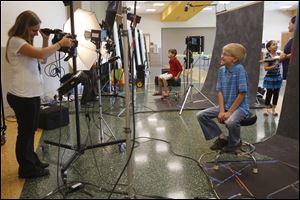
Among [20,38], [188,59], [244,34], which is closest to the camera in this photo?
[20,38]

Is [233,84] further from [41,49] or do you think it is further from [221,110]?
[41,49]

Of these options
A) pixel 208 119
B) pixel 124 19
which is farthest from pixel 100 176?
pixel 124 19

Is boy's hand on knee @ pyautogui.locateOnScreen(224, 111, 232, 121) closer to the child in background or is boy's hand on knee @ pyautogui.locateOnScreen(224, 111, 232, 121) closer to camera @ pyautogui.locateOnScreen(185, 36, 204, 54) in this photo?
the child in background

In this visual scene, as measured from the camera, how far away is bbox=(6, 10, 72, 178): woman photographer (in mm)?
2002

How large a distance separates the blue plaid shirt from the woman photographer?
4.55ft

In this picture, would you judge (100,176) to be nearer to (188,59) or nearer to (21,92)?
(21,92)

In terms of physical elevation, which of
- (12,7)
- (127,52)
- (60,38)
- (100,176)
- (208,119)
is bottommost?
(100,176)

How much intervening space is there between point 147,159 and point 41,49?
4.43ft

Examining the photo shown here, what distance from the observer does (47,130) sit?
3.60m

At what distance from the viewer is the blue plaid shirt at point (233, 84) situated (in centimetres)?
241

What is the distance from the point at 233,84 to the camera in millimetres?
2484

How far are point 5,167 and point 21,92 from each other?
0.81 metres

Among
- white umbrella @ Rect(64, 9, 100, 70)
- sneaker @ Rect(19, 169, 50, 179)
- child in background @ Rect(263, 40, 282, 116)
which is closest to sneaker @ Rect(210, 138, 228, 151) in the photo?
sneaker @ Rect(19, 169, 50, 179)

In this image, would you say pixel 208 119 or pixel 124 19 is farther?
pixel 208 119
